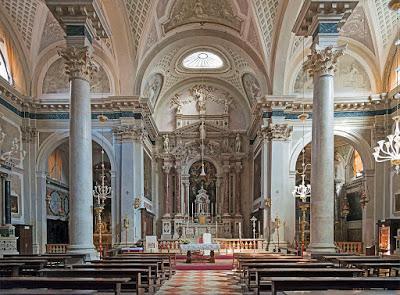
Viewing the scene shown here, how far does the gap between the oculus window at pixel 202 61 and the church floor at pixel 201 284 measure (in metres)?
14.5

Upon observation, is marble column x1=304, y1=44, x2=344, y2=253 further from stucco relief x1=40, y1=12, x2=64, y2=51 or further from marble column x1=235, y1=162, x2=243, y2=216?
marble column x1=235, y1=162, x2=243, y2=216

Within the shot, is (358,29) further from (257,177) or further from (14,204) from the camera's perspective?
(14,204)

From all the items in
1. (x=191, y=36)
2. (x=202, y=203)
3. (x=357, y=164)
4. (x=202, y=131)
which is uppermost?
(x=191, y=36)

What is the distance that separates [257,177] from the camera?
81.7ft

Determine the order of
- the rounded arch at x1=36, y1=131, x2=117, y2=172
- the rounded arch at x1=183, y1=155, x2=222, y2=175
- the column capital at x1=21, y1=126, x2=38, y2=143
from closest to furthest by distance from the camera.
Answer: the column capital at x1=21, y1=126, x2=38, y2=143 < the rounded arch at x1=36, y1=131, x2=117, y2=172 < the rounded arch at x1=183, y1=155, x2=222, y2=175

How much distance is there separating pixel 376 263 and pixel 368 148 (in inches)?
498

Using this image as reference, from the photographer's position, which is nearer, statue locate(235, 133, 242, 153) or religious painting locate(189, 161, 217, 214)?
statue locate(235, 133, 242, 153)

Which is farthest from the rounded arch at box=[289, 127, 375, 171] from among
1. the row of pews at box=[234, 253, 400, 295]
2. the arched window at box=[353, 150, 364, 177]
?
the row of pews at box=[234, 253, 400, 295]

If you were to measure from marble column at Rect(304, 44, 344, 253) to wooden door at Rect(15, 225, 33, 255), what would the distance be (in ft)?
43.6

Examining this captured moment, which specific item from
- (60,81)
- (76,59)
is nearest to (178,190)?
A: (60,81)

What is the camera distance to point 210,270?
626 inches

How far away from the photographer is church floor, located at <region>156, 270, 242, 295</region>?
10.5 metres

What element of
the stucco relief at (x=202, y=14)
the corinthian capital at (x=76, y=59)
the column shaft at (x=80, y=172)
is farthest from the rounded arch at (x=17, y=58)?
the column shaft at (x=80, y=172)

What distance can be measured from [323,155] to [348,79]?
1236cm
